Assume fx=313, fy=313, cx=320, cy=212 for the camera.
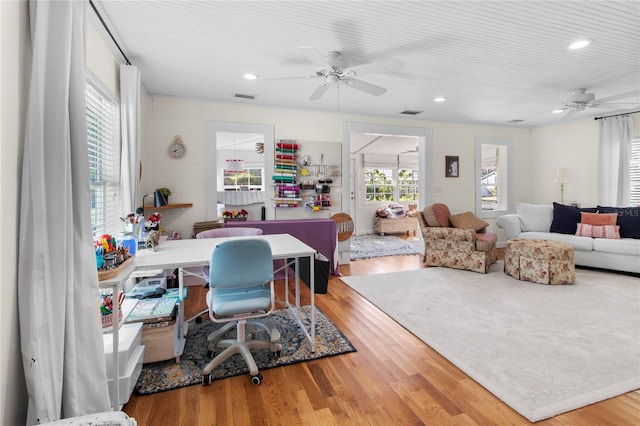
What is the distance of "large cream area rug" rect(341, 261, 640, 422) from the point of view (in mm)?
1914

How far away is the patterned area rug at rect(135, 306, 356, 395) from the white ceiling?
2429mm

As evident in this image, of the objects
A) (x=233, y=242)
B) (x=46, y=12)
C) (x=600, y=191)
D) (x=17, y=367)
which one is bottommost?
(x=17, y=367)

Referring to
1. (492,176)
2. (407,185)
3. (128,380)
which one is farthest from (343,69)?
(407,185)

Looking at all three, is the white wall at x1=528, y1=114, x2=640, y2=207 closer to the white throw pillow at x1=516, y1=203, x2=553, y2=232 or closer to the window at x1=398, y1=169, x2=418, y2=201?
the white throw pillow at x1=516, y1=203, x2=553, y2=232

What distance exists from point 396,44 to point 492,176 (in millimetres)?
5161

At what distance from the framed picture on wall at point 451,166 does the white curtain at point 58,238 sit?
598cm

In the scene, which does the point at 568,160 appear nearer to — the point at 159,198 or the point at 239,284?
the point at 239,284

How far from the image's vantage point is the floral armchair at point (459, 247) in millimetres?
4492

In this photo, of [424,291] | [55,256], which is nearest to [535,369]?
[424,291]

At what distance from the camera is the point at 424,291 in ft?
12.2

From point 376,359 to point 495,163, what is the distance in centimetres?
628

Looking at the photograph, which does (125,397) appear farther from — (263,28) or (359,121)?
(359,121)

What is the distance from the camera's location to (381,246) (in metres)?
6.83

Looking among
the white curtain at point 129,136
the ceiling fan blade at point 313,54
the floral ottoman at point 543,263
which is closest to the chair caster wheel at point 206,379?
the white curtain at point 129,136
